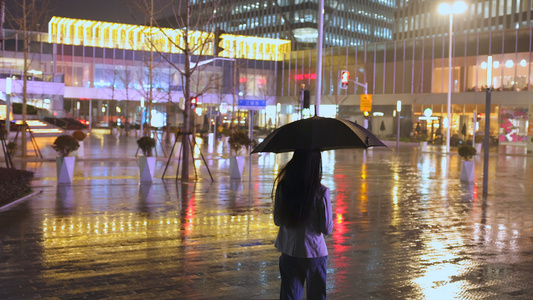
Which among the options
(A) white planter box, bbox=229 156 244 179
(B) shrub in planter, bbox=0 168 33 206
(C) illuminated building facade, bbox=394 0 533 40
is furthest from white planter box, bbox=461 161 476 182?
(C) illuminated building facade, bbox=394 0 533 40

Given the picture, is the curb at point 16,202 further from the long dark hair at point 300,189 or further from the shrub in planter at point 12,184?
the long dark hair at point 300,189

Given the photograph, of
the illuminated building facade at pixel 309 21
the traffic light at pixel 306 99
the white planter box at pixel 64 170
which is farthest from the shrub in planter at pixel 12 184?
the illuminated building facade at pixel 309 21

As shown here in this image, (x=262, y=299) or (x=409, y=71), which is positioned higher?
(x=409, y=71)

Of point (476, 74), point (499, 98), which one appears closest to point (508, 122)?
point (499, 98)

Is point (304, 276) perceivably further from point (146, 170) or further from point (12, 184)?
point (146, 170)

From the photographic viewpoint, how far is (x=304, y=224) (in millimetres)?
4723

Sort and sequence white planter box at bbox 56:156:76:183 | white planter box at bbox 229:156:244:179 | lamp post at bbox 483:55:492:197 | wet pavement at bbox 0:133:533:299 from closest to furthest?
wet pavement at bbox 0:133:533:299 → lamp post at bbox 483:55:492:197 → white planter box at bbox 56:156:76:183 → white planter box at bbox 229:156:244:179

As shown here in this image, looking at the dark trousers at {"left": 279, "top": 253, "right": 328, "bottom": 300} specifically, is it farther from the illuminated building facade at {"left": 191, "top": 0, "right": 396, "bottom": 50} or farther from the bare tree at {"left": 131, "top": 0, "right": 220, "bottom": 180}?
the illuminated building facade at {"left": 191, "top": 0, "right": 396, "bottom": 50}

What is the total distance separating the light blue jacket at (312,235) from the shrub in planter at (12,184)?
1066 cm

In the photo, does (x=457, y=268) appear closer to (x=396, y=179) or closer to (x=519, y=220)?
(x=519, y=220)

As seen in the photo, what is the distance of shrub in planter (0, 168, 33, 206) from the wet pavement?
0.42 m

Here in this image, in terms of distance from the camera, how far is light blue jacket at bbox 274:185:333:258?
4.69 metres

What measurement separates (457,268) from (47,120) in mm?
63131

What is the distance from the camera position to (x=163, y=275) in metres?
7.72
